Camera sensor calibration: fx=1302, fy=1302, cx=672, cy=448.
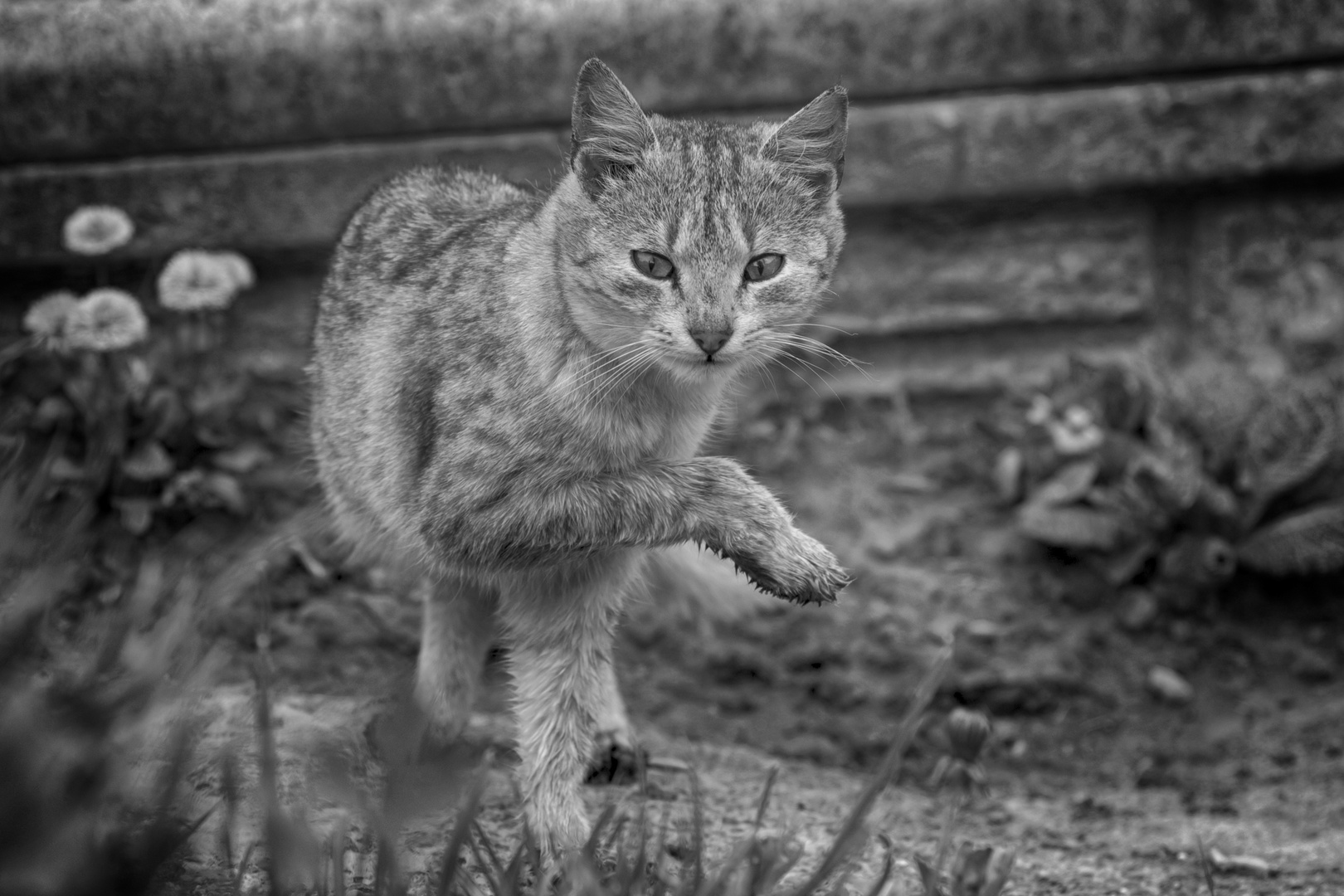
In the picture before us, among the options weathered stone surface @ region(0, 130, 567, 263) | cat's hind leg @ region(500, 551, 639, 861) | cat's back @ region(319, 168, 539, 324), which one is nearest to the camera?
cat's hind leg @ region(500, 551, 639, 861)

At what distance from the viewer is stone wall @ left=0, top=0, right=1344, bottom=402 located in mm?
4809

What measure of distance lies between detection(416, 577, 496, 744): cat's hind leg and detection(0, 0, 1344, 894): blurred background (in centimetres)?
40

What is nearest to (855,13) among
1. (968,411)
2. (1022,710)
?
(968,411)

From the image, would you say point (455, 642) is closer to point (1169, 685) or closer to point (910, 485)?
point (910, 485)

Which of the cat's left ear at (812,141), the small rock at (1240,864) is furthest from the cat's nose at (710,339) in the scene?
the small rock at (1240,864)

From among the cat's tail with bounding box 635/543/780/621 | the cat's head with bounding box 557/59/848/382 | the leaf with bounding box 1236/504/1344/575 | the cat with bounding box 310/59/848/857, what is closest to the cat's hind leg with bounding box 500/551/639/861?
the cat with bounding box 310/59/848/857

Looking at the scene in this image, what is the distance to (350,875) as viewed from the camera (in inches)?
104

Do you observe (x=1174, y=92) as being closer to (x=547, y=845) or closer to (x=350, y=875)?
(x=547, y=845)

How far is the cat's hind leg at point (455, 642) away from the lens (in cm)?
344

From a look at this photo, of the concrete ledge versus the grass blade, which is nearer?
the grass blade

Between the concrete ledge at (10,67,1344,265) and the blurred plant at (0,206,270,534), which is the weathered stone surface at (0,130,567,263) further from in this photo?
the blurred plant at (0,206,270,534)

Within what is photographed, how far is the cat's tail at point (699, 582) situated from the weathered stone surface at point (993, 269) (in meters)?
1.56

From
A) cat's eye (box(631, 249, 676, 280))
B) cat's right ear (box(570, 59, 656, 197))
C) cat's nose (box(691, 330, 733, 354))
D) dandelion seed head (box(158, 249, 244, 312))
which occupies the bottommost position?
dandelion seed head (box(158, 249, 244, 312))

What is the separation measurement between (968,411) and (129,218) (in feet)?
10.8
